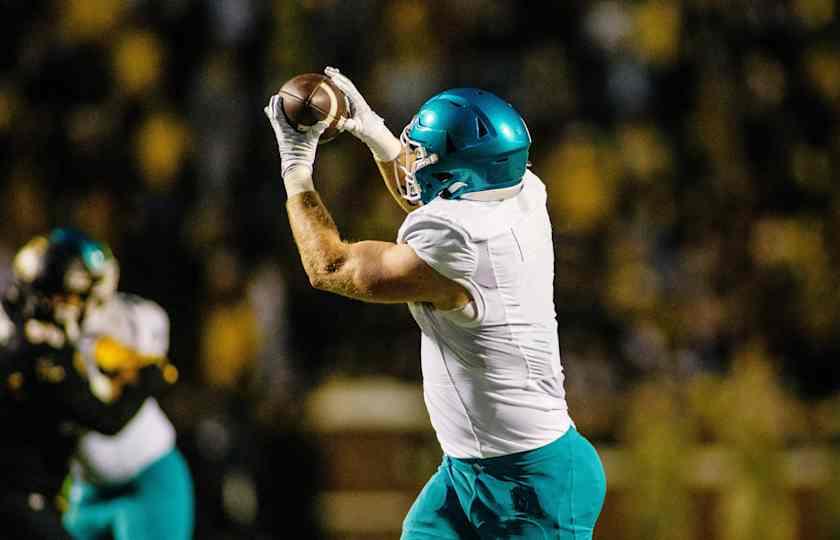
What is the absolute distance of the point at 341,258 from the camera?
11.5 feet

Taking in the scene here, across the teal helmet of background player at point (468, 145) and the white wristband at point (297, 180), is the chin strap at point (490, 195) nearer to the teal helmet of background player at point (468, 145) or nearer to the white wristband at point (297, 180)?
the teal helmet of background player at point (468, 145)

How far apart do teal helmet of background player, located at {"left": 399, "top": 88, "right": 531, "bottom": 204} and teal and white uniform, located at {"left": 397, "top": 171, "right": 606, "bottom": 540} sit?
45 millimetres

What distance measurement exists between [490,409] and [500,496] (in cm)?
21

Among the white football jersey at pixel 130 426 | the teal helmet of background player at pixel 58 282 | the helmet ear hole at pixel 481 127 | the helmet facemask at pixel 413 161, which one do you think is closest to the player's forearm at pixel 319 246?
the helmet facemask at pixel 413 161

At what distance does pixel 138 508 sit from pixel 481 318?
1750 millimetres

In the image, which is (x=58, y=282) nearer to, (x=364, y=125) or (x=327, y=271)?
(x=364, y=125)

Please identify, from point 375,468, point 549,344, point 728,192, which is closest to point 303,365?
point 375,468

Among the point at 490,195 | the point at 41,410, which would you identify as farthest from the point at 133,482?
the point at 490,195

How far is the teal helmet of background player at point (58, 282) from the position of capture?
14.4 ft

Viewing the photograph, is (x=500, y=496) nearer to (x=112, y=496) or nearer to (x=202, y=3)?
(x=112, y=496)

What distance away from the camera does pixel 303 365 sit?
781cm

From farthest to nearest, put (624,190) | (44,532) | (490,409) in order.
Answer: (624,190) → (44,532) → (490,409)

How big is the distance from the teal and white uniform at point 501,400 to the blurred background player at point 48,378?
4.01 feet

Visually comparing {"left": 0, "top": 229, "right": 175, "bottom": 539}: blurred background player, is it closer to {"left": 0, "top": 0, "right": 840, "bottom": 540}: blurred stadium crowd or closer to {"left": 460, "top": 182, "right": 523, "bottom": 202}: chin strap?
{"left": 460, "top": 182, "right": 523, "bottom": 202}: chin strap
